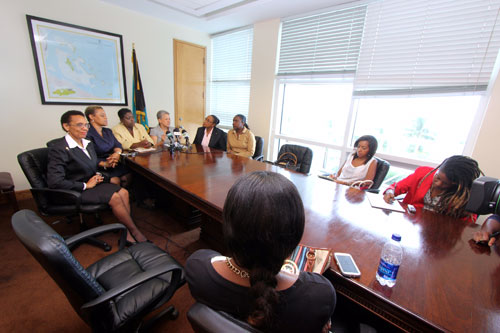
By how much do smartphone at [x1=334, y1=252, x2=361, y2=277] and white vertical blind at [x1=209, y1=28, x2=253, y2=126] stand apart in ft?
11.8

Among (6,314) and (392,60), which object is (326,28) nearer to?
(392,60)

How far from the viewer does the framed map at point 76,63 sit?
2814 millimetres

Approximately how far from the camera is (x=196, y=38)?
14.1 ft

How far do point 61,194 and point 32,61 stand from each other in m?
2.27

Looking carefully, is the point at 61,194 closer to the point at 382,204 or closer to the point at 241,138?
the point at 241,138

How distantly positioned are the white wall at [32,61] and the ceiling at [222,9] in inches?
9.7

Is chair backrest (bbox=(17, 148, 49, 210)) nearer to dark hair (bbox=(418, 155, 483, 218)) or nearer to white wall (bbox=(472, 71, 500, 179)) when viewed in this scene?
dark hair (bbox=(418, 155, 483, 218))

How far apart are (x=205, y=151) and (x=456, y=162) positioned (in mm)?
2579

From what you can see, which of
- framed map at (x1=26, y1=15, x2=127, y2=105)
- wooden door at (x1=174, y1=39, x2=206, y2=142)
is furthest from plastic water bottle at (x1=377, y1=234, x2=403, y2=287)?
wooden door at (x1=174, y1=39, x2=206, y2=142)

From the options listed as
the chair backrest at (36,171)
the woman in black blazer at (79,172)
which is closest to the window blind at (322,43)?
the woman in black blazer at (79,172)

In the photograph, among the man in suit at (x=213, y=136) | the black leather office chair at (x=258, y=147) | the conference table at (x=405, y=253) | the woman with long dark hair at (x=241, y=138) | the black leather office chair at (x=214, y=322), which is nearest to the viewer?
the black leather office chair at (x=214, y=322)

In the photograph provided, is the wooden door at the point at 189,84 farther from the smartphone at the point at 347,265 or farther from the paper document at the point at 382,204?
the smartphone at the point at 347,265

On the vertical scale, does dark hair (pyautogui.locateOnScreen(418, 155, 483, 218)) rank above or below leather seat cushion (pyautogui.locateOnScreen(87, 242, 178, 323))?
above

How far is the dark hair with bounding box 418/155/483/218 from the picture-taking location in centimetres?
146
